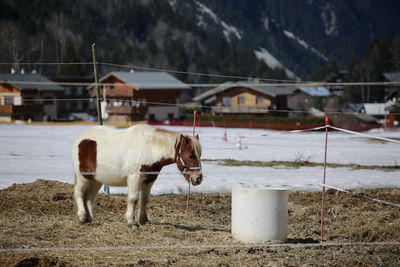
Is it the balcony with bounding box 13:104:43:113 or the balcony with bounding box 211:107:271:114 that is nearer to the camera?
the balcony with bounding box 13:104:43:113

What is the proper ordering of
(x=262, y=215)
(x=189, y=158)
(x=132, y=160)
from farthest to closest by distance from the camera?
(x=132, y=160) < (x=189, y=158) < (x=262, y=215)

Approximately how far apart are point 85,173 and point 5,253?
2.93 metres

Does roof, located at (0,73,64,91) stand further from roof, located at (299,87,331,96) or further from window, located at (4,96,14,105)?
roof, located at (299,87,331,96)

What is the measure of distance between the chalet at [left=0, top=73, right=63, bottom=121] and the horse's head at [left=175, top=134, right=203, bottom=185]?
50768mm

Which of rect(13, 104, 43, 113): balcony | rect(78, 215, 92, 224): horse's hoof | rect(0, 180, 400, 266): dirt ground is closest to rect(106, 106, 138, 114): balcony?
rect(13, 104, 43, 113): balcony

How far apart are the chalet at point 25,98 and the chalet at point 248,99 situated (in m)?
18.7

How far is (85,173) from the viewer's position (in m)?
12.2

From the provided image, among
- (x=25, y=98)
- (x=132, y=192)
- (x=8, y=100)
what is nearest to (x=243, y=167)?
(x=132, y=192)

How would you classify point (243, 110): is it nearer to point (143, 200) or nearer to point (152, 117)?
point (152, 117)

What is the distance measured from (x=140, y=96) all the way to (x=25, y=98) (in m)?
13.8

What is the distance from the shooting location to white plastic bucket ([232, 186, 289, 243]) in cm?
1041

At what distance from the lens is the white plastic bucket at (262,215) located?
10414 millimetres

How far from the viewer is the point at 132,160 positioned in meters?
11.8

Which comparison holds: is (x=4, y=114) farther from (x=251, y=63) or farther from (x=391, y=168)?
(x=251, y=63)
